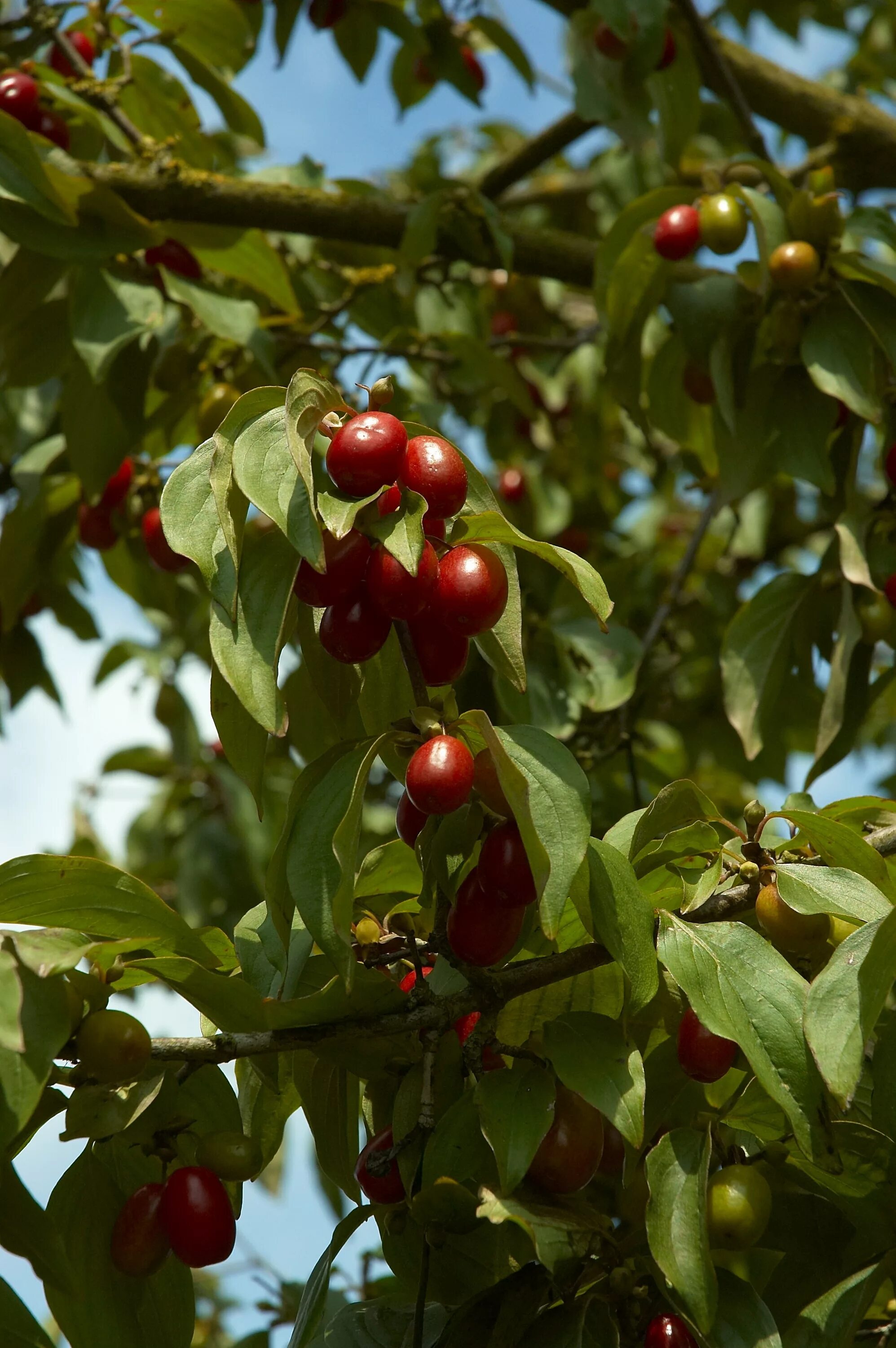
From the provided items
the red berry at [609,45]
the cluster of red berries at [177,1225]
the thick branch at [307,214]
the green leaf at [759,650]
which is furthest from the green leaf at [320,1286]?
the red berry at [609,45]

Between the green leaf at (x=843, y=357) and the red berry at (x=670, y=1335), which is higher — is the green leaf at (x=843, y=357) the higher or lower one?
the higher one

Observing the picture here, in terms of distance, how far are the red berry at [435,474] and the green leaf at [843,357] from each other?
1280 mm

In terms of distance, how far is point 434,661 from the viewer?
4.67ft

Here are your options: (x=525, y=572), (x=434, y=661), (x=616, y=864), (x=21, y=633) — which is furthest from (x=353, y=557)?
(x=21, y=633)

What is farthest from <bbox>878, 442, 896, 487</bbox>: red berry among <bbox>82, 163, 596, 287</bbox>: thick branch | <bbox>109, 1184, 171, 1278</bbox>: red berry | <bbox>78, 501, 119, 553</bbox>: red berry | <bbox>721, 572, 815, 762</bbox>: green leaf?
<bbox>109, 1184, 171, 1278</bbox>: red berry

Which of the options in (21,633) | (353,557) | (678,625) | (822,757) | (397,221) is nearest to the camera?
(353,557)

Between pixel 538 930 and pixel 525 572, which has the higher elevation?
pixel 538 930

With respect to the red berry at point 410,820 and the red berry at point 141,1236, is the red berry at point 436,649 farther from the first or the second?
the red berry at point 141,1236

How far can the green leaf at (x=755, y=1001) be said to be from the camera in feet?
4.40

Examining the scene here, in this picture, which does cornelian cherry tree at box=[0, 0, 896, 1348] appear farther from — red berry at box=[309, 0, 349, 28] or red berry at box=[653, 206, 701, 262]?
red berry at box=[309, 0, 349, 28]

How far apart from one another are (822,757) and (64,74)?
2.58 meters

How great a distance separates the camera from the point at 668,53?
3311 mm

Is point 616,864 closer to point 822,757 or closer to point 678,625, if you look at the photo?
point 822,757

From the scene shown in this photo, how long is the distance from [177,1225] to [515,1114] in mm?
381
